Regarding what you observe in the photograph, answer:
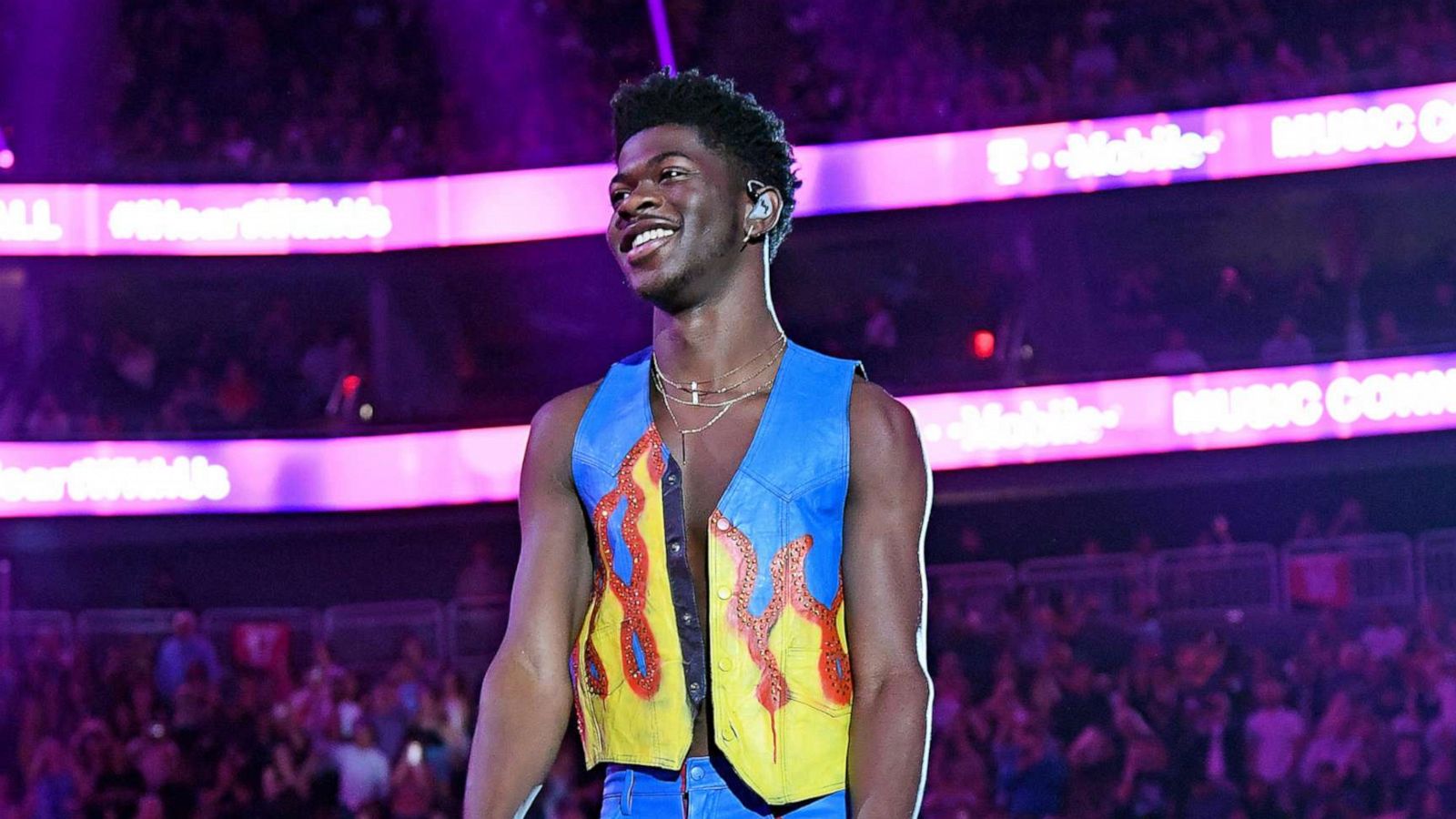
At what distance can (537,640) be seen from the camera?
10.0ft

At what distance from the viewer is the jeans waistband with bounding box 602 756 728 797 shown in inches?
115

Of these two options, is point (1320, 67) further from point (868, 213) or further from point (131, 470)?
point (131, 470)

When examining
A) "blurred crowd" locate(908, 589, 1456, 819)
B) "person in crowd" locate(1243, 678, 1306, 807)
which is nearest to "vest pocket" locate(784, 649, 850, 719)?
"blurred crowd" locate(908, 589, 1456, 819)

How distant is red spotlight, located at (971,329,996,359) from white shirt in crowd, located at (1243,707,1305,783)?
7.20 metres

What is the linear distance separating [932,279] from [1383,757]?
971 cm

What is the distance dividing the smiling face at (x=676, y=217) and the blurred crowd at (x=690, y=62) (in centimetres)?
1490

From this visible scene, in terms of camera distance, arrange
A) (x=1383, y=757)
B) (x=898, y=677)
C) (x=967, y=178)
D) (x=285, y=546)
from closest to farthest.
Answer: (x=898, y=677) < (x=1383, y=757) < (x=967, y=178) < (x=285, y=546)

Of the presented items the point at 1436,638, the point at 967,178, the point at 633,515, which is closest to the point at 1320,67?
the point at 967,178

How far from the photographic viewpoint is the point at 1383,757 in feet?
36.8

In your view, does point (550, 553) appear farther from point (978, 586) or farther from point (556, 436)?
point (978, 586)

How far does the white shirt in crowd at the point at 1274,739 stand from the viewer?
11.2 m

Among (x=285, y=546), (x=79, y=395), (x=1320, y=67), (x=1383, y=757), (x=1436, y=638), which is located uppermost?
(x=1320, y=67)

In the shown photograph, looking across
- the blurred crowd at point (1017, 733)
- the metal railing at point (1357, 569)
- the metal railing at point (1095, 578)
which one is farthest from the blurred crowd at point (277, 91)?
the metal railing at point (1357, 569)

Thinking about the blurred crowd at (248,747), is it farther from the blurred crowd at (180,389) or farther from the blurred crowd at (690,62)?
the blurred crowd at (690,62)
